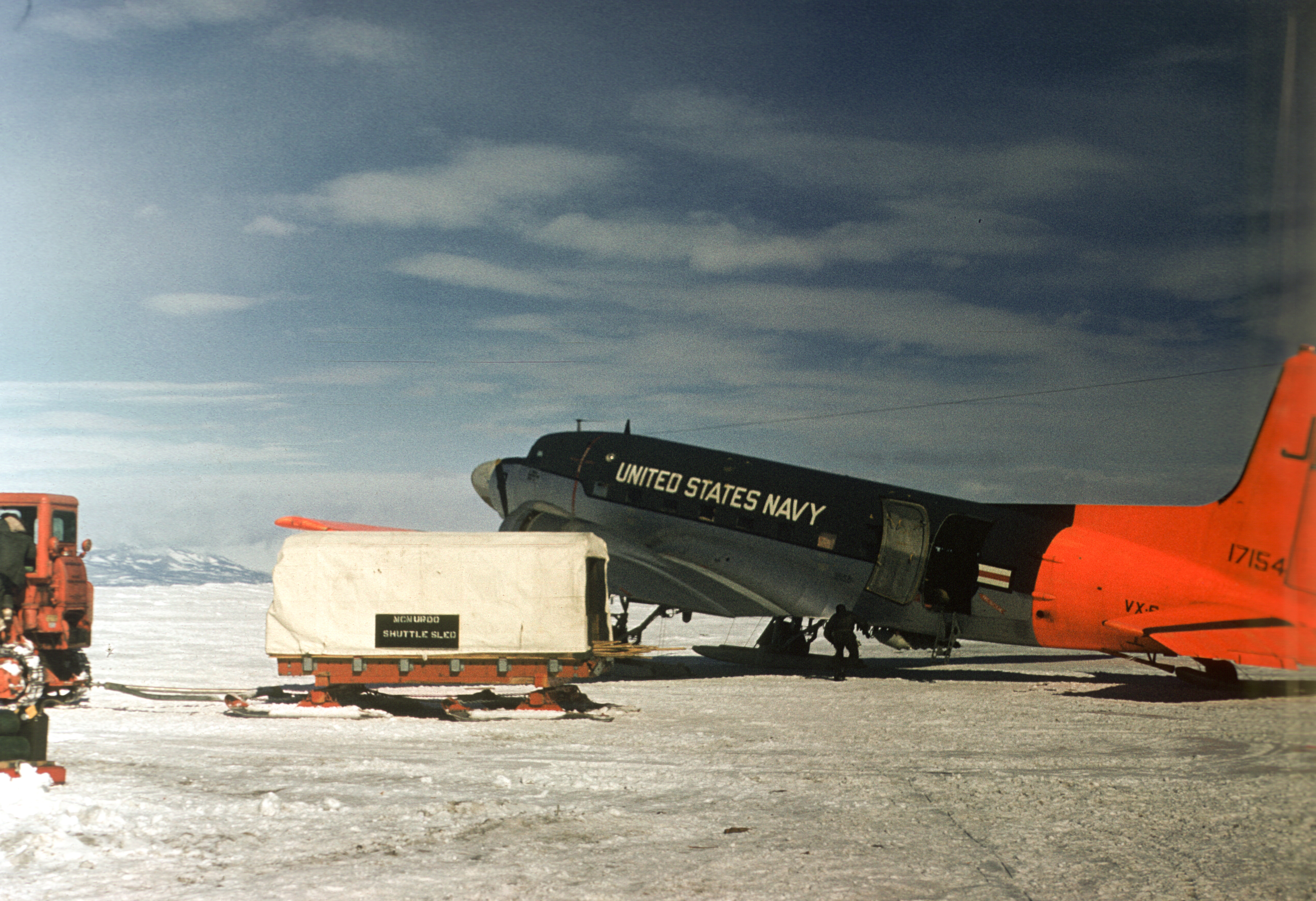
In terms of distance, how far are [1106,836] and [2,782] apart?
11.0 m

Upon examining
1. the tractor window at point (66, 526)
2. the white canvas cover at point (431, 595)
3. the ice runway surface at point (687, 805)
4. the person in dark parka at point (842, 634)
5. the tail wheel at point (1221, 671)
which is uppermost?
the tractor window at point (66, 526)

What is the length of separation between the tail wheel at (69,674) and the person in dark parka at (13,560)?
1.59m

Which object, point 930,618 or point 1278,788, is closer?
point 1278,788

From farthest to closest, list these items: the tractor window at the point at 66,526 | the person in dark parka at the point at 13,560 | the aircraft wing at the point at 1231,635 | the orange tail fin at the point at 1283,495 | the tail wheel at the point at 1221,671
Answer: the tail wheel at the point at 1221,671 → the orange tail fin at the point at 1283,495 → the tractor window at the point at 66,526 → the aircraft wing at the point at 1231,635 → the person in dark parka at the point at 13,560

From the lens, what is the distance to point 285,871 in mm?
8070

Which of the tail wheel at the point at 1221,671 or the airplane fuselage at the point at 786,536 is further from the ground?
the airplane fuselage at the point at 786,536

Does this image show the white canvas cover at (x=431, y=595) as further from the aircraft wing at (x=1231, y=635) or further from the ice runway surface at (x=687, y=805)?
the aircraft wing at (x=1231, y=635)

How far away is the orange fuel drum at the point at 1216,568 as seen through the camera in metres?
18.3

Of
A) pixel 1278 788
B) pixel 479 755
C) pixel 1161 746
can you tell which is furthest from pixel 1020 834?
pixel 479 755

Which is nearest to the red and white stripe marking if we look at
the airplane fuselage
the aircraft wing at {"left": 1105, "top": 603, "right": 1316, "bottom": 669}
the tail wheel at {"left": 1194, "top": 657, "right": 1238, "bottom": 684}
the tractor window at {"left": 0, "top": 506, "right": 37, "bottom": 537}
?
the airplane fuselage

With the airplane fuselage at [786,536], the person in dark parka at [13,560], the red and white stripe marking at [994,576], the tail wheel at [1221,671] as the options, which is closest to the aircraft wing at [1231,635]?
the tail wheel at [1221,671]

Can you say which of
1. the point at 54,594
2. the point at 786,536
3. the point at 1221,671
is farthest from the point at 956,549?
the point at 54,594

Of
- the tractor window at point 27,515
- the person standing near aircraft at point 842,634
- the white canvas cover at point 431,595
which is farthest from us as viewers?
the person standing near aircraft at point 842,634

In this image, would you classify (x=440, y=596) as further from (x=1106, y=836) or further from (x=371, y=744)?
(x=1106, y=836)
